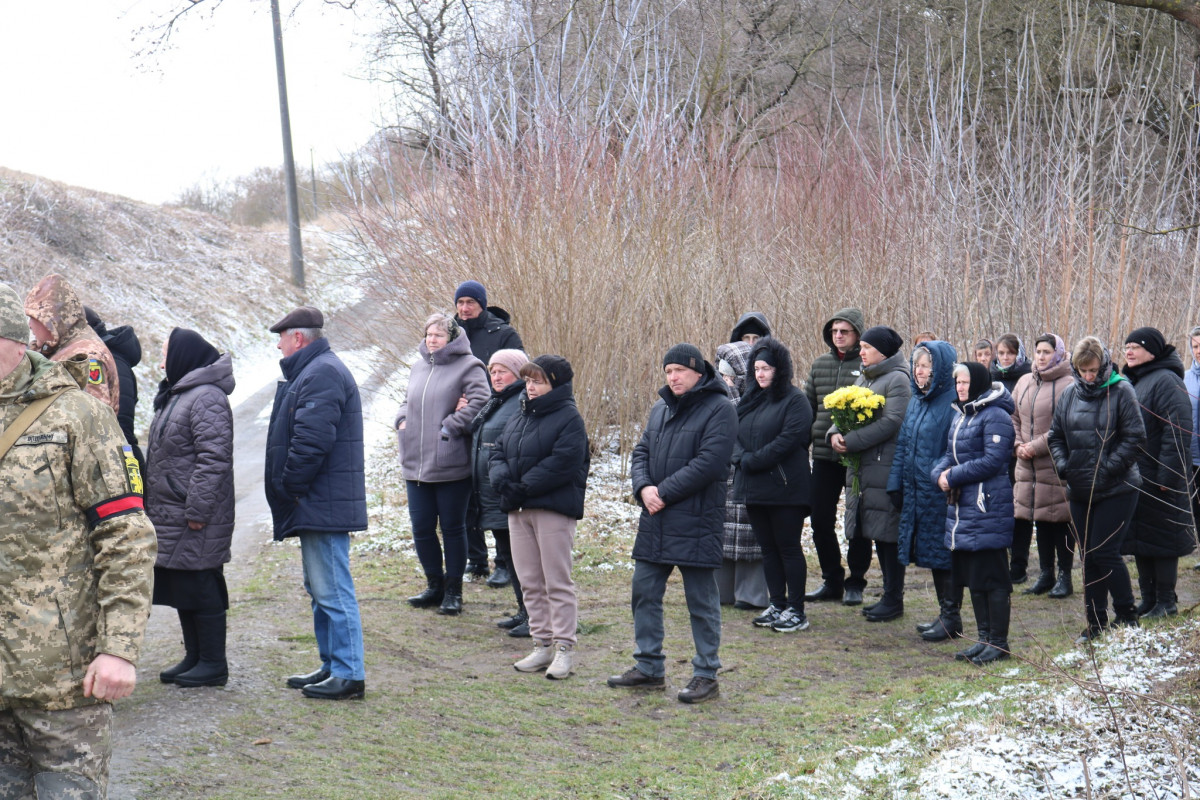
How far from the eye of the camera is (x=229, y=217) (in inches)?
1779

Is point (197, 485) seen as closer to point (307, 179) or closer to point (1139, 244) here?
point (1139, 244)

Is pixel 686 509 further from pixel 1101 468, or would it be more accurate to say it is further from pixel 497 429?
pixel 1101 468

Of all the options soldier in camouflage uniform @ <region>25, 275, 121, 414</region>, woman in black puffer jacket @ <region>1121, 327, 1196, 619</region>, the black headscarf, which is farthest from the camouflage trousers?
woman in black puffer jacket @ <region>1121, 327, 1196, 619</region>

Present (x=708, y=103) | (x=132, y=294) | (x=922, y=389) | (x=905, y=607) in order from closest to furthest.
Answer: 1. (x=922, y=389)
2. (x=905, y=607)
3. (x=708, y=103)
4. (x=132, y=294)

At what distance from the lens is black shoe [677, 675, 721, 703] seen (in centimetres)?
629

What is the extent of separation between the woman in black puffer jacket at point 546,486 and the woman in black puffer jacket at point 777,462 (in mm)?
1569

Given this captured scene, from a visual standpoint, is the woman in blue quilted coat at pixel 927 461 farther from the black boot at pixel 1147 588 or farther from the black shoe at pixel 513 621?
the black shoe at pixel 513 621

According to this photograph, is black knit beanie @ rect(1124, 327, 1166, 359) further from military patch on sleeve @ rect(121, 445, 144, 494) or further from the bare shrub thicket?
military patch on sleeve @ rect(121, 445, 144, 494)

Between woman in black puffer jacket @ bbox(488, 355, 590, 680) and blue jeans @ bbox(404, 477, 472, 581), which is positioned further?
blue jeans @ bbox(404, 477, 472, 581)

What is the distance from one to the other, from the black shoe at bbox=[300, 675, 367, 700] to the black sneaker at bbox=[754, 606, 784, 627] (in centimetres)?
318

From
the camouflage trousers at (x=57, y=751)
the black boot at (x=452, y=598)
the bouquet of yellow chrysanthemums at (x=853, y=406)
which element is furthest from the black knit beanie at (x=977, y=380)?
the camouflage trousers at (x=57, y=751)

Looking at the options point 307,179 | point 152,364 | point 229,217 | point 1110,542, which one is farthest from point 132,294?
point 1110,542

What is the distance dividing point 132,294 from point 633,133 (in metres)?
16.6

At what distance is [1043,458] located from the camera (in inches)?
325
